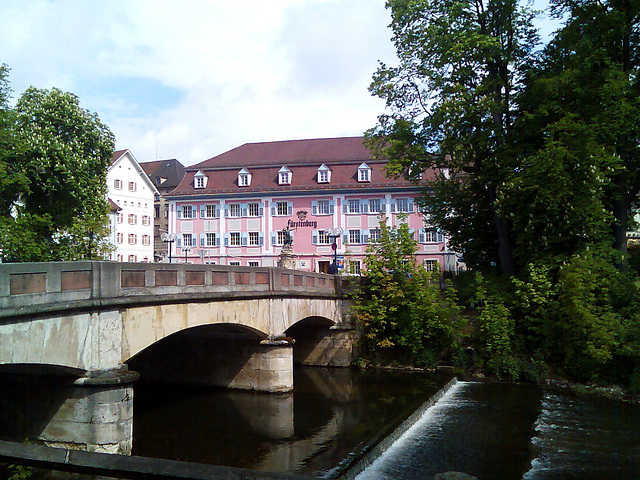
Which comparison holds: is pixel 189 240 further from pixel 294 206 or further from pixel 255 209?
pixel 294 206

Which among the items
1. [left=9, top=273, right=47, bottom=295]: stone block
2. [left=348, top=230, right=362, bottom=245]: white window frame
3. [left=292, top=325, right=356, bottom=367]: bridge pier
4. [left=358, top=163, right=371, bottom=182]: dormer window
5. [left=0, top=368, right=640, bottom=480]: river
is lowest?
[left=0, top=368, right=640, bottom=480]: river

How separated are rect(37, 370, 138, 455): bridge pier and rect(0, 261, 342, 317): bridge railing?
58.0 inches

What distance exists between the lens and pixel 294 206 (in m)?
50.3

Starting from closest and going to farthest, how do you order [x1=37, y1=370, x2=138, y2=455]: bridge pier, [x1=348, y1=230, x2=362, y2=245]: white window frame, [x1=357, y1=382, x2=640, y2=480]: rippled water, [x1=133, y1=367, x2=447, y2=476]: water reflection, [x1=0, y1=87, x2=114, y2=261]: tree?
[x1=37, y1=370, x2=138, y2=455]: bridge pier < [x1=357, y1=382, x2=640, y2=480]: rippled water < [x1=133, y1=367, x2=447, y2=476]: water reflection < [x1=0, y1=87, x2=114, y2=261]: tree < [x1=348, y1=230, x2=362, y2=245]: white window frame

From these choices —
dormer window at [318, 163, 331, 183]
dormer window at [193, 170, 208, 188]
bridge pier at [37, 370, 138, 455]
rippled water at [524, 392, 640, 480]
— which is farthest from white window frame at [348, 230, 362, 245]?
bridge pier at [37, 370, 138, 455]

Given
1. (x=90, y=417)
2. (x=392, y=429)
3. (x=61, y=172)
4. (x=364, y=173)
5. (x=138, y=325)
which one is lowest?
(x=392, y=429)

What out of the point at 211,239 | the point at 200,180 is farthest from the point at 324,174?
the point at 211,239

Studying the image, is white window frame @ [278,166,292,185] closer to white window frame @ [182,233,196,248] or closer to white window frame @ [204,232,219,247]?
white window frame @ [204,232,219,247]

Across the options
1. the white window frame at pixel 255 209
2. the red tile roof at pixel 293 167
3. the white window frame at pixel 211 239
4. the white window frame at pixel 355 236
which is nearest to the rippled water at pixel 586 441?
the white window frame at pixel 355 236

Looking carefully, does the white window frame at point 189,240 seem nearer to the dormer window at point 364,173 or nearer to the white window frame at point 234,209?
the white window frame at point 234,209

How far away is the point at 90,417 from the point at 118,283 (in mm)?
2508

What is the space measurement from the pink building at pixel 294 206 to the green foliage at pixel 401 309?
2293 cm

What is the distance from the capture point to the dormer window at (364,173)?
1937 inches

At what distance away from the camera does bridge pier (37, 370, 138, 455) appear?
10.7m
